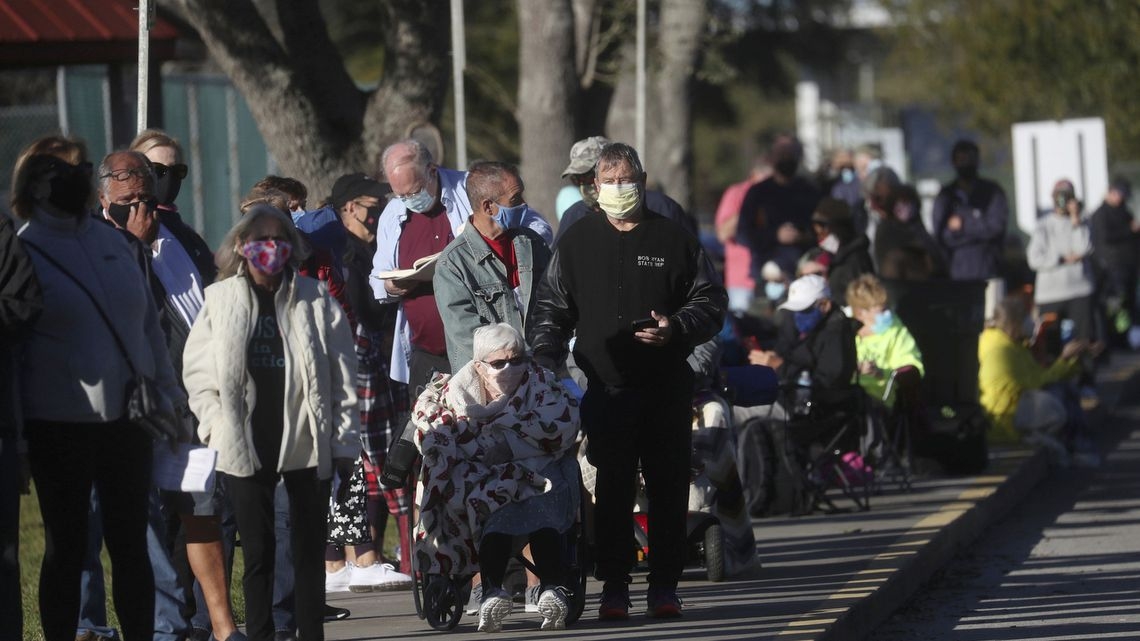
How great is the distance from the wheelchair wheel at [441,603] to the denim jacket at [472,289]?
93 centimetres

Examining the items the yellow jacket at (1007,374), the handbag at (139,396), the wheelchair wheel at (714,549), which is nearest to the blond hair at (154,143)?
the handbag at (139,396)

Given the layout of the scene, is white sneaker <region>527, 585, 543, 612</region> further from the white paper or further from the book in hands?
the white paper

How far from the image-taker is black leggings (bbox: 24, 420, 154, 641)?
20.1 ft

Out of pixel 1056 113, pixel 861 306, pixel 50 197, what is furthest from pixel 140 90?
pixel 1056 113

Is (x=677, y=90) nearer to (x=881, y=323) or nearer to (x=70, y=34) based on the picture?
(x=881, y=323)

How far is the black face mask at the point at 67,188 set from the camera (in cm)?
617

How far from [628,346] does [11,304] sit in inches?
104

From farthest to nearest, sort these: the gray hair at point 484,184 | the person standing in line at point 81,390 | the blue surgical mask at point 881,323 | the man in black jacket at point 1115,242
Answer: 1. the man in black jacket at point 1115,242
2. the blue surgical mask at point 881,323
3. the gray hair at point 484,184
4. the person standing in line at point 81,390

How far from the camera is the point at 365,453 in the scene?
8.95m

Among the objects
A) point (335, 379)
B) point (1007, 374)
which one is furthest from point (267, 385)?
point (1007, 374)

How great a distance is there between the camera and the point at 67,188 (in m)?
6.17

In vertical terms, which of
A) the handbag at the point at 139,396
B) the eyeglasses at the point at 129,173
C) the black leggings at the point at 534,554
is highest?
the eyeglasses at the point at 129,173

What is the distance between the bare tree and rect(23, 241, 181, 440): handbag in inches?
240

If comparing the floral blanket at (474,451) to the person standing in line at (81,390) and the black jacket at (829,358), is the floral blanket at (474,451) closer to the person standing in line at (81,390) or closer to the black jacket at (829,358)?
the person standing in line at (81,390)
